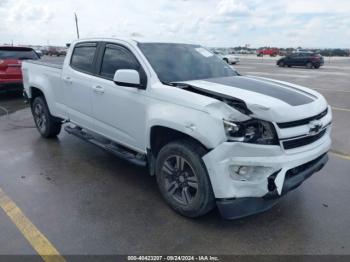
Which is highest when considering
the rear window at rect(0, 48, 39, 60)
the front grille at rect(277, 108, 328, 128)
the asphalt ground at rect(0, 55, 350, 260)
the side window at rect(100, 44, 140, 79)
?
the side window at rect(100, 44, 140, 79)

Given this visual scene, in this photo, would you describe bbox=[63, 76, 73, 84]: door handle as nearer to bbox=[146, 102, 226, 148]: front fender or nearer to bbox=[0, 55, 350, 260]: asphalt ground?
bbox=[0, 55, 350, 260]: asphalt ground

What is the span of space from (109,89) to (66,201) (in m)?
1.50

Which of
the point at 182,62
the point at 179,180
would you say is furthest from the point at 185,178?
the point at 182,62

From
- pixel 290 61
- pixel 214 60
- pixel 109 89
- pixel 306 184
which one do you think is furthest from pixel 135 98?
pixel 290 61

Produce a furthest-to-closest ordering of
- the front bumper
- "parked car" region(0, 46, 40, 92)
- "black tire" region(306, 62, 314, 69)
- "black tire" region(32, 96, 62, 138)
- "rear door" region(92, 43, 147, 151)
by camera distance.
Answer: "black tire" region(306, 62, 314, 69)
"parked car" region(0, 46, 40, 92)
"black tire" region(32, 96, 62, 138)
"rear door" region(92, 43, 147, 151)
the front bumper

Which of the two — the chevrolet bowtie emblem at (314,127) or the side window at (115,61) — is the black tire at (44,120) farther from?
the chevrolet bowtie emblem at (314,127)

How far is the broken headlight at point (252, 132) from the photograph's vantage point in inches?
120

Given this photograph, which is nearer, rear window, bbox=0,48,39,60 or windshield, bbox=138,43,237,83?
windshield, bbox=138,43,237,83

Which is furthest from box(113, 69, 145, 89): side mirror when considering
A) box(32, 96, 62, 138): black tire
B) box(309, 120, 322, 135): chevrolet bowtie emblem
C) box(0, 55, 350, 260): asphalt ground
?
box(32, 96, 62, 138): black tire

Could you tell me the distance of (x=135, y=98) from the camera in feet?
13.1

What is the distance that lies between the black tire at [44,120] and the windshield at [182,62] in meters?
2.89

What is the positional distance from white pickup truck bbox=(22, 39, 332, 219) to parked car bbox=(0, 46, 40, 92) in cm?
680

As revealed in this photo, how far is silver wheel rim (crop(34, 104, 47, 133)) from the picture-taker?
257 inches

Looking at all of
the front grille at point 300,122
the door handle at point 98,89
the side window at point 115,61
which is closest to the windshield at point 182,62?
the side window at point 115,61
